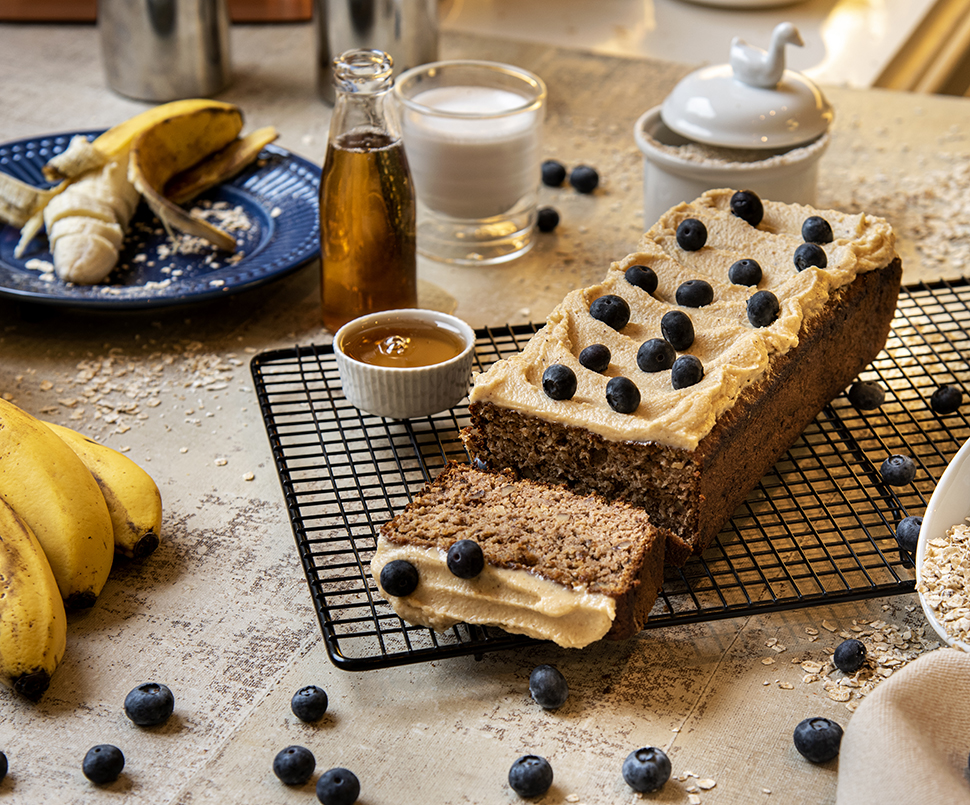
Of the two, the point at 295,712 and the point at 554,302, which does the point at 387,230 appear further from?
the point at 295,712

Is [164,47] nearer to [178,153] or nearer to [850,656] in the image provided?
[178,153]

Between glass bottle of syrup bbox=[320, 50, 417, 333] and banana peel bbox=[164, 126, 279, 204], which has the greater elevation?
glass bottle of syrup bbox=[320, 50, 417, 333]

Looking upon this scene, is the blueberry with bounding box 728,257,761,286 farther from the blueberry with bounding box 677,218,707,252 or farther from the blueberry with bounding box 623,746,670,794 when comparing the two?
the blueberry with bounding box 623,746,670,794

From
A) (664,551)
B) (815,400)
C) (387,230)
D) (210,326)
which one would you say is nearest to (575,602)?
(664,551)

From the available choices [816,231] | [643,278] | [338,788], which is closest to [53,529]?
[338,788]

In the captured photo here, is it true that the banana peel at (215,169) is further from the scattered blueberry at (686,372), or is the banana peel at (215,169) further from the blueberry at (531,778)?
the blueberry at (531,778)

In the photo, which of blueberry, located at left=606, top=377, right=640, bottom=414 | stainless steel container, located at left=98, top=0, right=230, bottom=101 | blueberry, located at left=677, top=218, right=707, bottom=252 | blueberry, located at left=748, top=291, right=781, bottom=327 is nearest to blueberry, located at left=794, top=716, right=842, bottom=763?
blueberry, located at left=606, top=377, right=640, bottom=414
